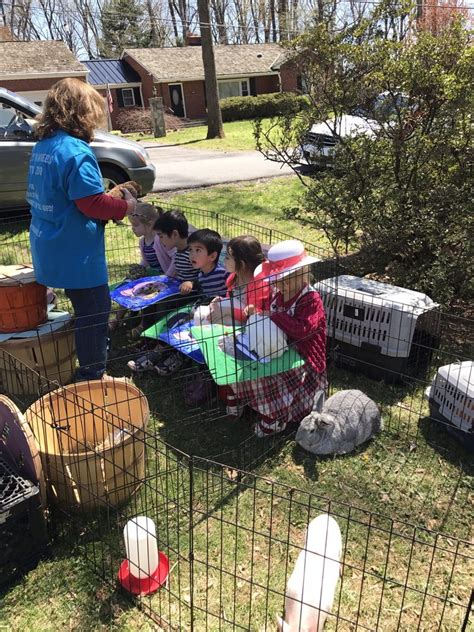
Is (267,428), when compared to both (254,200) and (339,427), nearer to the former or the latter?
(339,427)

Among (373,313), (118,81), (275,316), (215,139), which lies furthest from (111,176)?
(118,81)

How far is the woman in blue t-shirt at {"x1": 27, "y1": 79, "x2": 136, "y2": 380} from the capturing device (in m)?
2.85

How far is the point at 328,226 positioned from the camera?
4.69 metres

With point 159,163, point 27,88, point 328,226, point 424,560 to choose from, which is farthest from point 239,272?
point 27,88

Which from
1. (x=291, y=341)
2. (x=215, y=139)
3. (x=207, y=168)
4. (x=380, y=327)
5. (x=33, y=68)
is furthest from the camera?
(x=33, y=68)

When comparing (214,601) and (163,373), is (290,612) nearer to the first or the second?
(214,601)

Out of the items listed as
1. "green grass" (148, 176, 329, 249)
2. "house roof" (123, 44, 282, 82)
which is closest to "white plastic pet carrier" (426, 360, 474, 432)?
"green grass" (148, 176, 329, 249)

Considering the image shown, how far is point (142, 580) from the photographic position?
217cm

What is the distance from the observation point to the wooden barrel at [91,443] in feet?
7.80

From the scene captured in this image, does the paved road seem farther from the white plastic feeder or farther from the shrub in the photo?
the white plastic feeder

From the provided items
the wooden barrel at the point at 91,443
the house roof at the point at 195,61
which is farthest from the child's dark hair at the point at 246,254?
the house roof at the point at 195,61

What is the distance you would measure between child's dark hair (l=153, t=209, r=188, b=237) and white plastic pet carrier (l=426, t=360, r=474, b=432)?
2.27 metres

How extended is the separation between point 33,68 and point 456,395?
2591 cm

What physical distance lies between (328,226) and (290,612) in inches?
134
